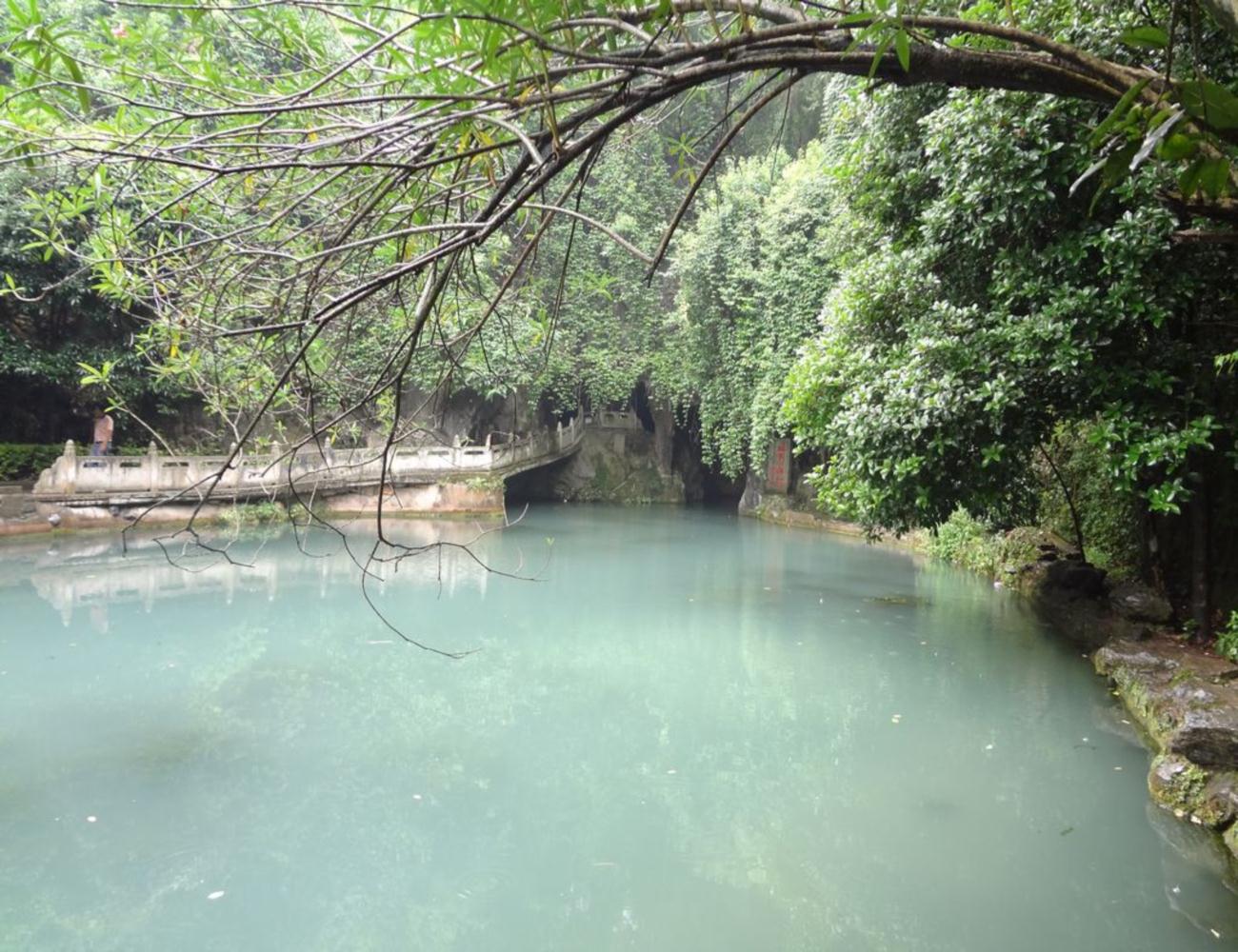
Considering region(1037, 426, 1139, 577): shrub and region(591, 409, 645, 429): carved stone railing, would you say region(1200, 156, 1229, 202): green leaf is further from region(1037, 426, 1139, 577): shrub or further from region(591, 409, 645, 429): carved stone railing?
region(591, 409, 645, 429): carved stone railing


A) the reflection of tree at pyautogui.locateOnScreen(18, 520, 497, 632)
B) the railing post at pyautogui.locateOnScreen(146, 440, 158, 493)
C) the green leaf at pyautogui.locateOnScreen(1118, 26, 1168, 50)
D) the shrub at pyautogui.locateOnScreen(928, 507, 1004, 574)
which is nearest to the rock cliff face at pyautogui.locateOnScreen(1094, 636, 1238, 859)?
the green leaf at pyautogui.locateOnScreen(1118, 26, 1168, 50)

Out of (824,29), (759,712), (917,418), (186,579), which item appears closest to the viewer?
(824,29)

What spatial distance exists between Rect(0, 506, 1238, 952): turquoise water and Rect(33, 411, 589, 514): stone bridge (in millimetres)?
2644

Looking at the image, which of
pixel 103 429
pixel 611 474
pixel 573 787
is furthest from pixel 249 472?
pixel 611 474

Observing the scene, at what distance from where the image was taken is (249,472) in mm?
9344

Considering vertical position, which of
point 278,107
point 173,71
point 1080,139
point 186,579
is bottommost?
point 186,579

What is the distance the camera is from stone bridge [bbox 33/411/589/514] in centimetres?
1050

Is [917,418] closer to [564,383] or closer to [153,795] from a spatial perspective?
[153,795]

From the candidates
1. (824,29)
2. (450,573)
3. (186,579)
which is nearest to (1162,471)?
(824,29)

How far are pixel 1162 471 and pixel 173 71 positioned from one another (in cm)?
484

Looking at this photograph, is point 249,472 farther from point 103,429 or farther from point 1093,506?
point 1093,506

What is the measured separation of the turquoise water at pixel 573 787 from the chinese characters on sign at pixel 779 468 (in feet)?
26.9

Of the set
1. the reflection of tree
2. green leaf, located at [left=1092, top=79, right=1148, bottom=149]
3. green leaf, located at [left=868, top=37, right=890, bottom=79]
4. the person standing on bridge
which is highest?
green leaf, located at [left=868, top=37, right=890, bottom=79]

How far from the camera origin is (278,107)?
49.0 inches
